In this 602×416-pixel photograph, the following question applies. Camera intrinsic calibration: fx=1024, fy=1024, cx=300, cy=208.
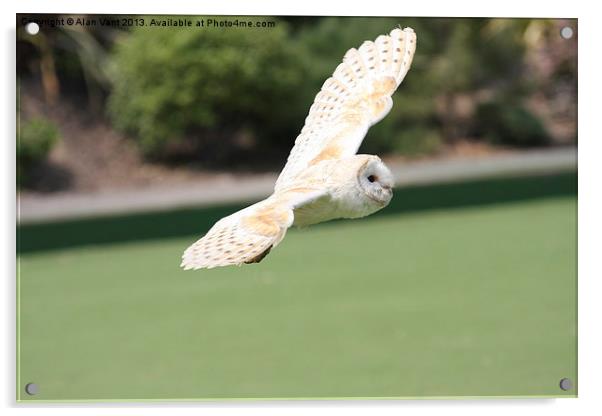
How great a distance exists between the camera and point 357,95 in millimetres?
3113

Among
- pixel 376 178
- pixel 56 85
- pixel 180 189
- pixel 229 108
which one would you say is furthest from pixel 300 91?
pixel 376 178

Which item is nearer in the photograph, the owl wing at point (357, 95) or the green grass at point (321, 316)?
the owl wing at point (357, 95)

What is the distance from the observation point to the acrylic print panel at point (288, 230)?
5984 mm

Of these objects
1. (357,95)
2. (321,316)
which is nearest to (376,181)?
(357,95)

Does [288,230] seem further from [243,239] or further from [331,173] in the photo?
[243,239]

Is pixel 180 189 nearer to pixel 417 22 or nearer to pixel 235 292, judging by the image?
pixel 235 292

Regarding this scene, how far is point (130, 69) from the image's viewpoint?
24.9ft

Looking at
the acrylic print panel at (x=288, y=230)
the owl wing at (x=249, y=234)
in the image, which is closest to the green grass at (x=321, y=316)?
the acrylic print panel at (x=288, y=230)

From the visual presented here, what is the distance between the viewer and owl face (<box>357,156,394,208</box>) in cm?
248

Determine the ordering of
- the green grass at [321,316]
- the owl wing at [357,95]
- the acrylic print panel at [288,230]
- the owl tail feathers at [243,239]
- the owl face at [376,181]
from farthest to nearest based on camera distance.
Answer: the acrylic print panel at [288,230] < the green grass at [321,316] < the owl wing at [357,95] < the owl face at [376,181] < the owl tail feathers at [243,239]

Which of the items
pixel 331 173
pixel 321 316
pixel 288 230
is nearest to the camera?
pixel 331 173

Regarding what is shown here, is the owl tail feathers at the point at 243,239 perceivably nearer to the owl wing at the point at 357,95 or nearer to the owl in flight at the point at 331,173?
the owl in flight at the point at 331,173

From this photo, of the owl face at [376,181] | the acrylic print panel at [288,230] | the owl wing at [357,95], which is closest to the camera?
the owl face at [376,181]

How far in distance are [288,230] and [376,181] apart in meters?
2.88
